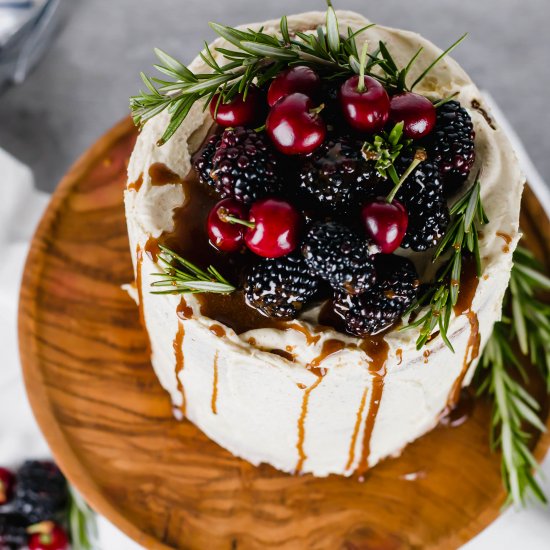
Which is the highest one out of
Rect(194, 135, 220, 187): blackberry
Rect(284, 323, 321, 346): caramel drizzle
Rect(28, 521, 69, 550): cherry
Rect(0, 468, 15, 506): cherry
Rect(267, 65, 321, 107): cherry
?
Rect(267, 65, 321, 107): cherry

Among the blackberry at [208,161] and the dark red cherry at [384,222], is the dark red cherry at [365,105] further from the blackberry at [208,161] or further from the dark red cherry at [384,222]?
the blackberry at [208,161]

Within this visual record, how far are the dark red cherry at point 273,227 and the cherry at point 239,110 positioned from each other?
208 mm

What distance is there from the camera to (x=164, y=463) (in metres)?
1.72

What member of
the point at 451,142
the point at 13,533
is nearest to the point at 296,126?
the point at 451,142

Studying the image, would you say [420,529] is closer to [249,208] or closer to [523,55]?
[249,208]

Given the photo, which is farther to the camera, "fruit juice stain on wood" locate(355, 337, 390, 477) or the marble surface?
the marble surface

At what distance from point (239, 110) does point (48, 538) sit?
4.27 ft

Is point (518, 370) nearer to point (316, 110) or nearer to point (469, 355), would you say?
point (469, 355)

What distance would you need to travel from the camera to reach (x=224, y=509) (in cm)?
167

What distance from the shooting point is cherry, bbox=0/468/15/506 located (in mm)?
2064

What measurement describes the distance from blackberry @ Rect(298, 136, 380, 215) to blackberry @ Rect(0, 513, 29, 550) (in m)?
1.34

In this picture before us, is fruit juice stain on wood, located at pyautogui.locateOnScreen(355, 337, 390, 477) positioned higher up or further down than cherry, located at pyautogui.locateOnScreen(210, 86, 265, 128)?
further down

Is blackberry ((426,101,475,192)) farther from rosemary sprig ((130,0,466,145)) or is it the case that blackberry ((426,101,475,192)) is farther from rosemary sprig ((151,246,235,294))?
rosemary sprig ((151,246,235,294))

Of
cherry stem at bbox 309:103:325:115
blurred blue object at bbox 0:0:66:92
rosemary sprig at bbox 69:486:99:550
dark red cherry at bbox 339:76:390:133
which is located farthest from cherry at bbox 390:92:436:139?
blurred blue object at bbox 0:0:66:92
